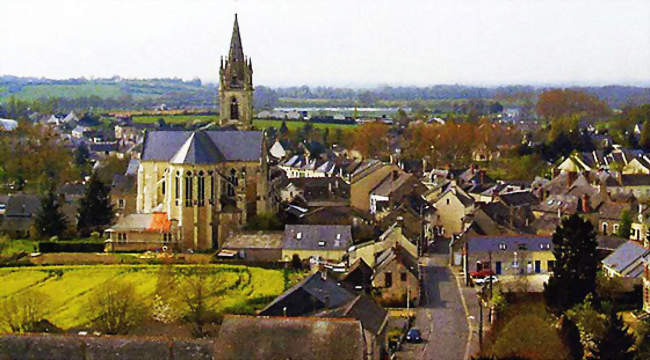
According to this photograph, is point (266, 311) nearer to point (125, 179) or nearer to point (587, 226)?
point (587, 226)

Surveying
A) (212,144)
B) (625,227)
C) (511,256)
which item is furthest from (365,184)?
(511,256)

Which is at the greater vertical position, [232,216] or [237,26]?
[237,26]

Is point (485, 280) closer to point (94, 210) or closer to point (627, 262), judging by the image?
point (627, 262)

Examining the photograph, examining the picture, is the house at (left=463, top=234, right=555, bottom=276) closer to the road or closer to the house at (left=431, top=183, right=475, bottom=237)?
the road

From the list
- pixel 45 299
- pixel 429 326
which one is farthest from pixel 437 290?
pixel 45 299

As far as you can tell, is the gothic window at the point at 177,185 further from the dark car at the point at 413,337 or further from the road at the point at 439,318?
the dark car at the point at 413,337

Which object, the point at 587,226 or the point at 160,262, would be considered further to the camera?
the point at 160,262

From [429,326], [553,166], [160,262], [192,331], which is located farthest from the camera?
[553,166]

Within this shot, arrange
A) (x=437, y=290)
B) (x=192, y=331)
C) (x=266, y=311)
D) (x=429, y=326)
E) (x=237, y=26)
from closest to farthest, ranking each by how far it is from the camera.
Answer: (x=266, y=311) → (x=192, y=331) → (x=429, y=326) → (x=437, y=290) → (x=237, y=26)
